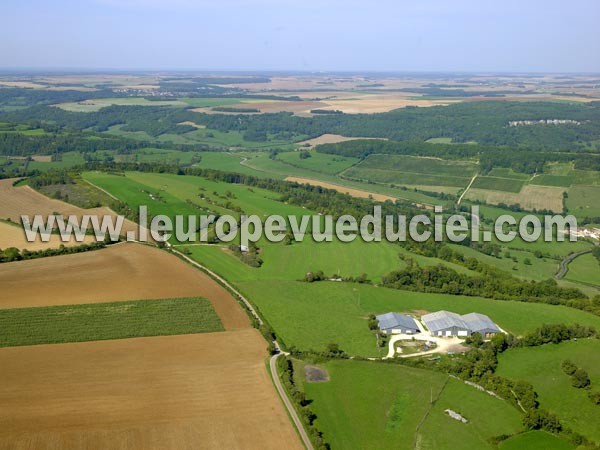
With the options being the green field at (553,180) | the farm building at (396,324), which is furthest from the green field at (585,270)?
the green field at (553,180)

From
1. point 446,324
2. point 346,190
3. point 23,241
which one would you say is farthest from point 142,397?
point 346,190

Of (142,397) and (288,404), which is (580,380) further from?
(142,397)

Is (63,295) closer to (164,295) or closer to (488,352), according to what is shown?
(164,295)

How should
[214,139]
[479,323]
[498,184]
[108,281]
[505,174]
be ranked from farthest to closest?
1. [214,139]
2. [505,174]
3. [498,184]
4. [108,281]
5. [479,323]

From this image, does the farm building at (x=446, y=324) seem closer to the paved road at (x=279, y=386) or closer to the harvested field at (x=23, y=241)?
the paved road at (x=279, y=386)

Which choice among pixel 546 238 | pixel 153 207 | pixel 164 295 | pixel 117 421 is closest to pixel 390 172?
pixel 546 238

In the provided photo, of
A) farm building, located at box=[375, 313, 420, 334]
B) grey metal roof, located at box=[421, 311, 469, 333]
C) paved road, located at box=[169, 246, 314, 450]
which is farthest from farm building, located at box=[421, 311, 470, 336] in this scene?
paved road, located at box=[169, 246, 314, 450]
